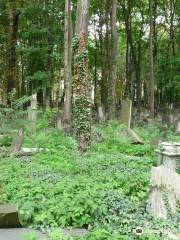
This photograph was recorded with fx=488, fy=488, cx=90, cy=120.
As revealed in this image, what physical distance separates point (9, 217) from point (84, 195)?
1.23 metres

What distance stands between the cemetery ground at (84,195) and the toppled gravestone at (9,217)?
165mm

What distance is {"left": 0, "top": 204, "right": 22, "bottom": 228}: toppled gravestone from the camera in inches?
287

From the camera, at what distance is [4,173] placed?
34.0ft

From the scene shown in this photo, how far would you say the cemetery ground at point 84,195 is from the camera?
23.8 ft

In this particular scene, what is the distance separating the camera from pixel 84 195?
7746 millimetres

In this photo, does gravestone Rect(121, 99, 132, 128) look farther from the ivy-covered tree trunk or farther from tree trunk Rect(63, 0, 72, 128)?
the ivy-covered tree trunk

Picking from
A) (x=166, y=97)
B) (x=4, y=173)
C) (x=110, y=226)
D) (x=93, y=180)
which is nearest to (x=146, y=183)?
(x=93, y=180)

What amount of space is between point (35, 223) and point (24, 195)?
1066 mm

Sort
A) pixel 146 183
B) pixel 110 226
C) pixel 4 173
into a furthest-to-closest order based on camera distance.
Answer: pixel 4 173 → pixel 146 183 → pixel 110 226

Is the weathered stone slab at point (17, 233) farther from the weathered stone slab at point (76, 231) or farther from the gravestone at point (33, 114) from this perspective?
the gravestone at point (33, 114)

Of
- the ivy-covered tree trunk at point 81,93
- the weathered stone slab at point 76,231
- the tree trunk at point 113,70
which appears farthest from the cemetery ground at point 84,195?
the tree trunk at point 113,70

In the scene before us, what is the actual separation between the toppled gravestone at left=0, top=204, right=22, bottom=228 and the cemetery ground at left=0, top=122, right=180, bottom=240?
16cm

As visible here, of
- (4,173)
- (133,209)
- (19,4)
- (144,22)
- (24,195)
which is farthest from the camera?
(144,22)

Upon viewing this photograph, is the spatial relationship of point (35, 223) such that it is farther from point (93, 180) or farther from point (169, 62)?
point (169, 62)
